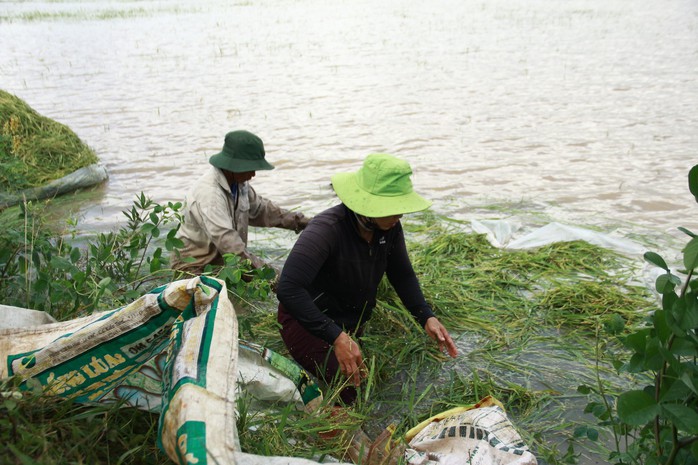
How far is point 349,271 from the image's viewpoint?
8.55ft

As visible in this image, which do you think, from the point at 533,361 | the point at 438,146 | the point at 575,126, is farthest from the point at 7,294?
the point at 575,126

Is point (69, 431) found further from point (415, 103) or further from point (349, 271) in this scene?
point (415, 103)

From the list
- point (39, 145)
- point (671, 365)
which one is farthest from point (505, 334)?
point (39, 145)

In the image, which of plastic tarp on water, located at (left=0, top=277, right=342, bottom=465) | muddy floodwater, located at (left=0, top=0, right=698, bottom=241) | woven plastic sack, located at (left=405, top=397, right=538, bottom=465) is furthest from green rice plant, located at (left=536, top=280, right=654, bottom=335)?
plastic tarp on water, located at (left=0, top=277, right=342, bottom=465)

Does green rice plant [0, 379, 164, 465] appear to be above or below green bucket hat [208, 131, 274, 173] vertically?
below

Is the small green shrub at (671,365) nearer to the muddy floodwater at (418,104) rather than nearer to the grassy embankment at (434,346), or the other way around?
the grassy embankment at (434,346)

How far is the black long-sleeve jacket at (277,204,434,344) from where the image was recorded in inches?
96.9

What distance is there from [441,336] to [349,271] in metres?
0.46

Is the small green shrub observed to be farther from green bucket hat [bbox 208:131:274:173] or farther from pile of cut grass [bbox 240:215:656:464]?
green bucket hat [bbox 208:131:274:173]

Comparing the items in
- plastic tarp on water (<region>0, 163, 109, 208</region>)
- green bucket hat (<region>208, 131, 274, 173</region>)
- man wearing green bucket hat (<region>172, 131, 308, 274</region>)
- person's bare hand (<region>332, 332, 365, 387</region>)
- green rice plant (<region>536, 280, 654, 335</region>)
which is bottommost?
green rice plant (<region>536, 280, 654, 335</region>)

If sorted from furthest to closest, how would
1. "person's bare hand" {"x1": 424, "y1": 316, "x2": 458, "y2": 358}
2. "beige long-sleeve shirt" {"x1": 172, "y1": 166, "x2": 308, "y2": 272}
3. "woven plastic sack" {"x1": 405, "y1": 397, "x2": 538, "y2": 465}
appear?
"beige long-sleeve shirt" {"x1": 172, "y1": 166, "x2": 308, "y2": 272} < "person's bare hand" {"x1": 424, "y1": 316, "x2": 458, "y2": 358} < "woven plastic sack" {"x1": 405, "y1": 397, "x2": 538, "y2": 465}

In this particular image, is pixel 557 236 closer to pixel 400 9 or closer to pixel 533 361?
pixel 533 361

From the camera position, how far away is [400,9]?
23.5m

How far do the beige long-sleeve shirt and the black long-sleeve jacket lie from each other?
62 centimetres
